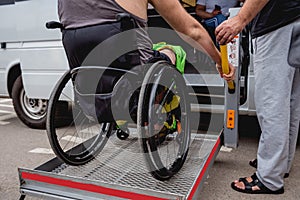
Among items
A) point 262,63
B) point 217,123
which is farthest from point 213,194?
point 217,123

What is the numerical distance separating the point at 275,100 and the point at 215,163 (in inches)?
41.3

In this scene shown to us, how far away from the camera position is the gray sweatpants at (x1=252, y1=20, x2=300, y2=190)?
2.17 meters

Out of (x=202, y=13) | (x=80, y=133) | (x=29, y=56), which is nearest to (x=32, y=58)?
(x=29, y=56)

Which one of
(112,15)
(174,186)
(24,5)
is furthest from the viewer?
(24,5)

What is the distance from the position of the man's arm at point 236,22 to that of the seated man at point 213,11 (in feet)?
5.03

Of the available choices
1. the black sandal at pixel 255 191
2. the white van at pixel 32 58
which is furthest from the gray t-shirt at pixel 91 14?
the white van at pixel 32 58

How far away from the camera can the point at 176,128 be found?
2428mm

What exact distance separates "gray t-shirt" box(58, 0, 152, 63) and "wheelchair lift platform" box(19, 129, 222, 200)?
0.78 metres

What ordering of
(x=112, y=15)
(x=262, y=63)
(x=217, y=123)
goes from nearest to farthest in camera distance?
1. (x=112, y=15)
2. (x=262, y=63)
3. (x=217, y=123)

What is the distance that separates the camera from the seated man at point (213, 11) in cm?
351

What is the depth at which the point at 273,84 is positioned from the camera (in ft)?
7.27

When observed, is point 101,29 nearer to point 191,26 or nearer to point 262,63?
point 191,26

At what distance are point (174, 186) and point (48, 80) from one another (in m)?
2.37

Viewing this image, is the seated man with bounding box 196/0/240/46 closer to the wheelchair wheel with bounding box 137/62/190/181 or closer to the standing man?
the standing man
